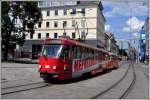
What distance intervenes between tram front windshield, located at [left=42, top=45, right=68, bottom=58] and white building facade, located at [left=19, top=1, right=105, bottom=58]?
61411 millimetres

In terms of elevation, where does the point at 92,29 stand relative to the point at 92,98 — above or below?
above

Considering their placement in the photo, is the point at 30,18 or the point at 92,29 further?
the point at 92,29

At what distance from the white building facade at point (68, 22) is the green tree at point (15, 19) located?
26.2 meters

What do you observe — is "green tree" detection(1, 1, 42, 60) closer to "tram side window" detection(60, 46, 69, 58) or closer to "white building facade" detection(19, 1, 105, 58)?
"white building facade" detection(19, 1, 105, 58)

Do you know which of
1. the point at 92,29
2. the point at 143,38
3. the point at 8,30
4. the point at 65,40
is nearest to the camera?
the point at 65,40

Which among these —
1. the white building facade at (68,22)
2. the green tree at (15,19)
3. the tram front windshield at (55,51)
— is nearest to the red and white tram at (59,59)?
the tram front windshield at (55,51)

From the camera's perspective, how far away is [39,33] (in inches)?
3452

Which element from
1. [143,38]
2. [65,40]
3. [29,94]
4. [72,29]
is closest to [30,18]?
[72,29]

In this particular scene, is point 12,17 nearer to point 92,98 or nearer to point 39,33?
point 39,33

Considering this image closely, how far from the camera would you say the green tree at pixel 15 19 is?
5262cm

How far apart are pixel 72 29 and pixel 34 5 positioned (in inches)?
1191

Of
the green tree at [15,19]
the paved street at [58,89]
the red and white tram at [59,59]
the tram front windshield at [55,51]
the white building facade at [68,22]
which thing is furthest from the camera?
the white building facade at [68,22]

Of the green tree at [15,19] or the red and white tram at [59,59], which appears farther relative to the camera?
the green tree at [15,19]

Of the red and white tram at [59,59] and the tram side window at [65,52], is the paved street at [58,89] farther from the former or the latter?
the tram side window at [65,52]
